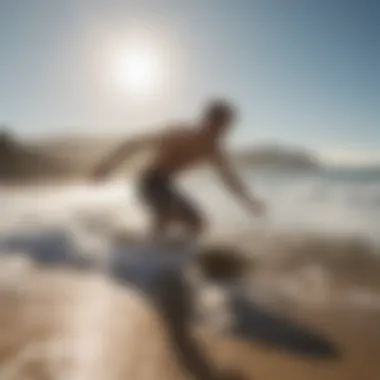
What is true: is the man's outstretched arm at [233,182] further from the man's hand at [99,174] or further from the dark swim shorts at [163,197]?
the man's hand at [99,174]

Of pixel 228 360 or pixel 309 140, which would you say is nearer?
pixel 228 360

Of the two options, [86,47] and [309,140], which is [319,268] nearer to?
[309,140]

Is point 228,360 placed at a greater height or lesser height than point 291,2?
lesser

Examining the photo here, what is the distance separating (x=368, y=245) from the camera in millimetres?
1383

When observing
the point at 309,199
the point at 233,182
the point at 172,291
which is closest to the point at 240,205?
the point at 233,182

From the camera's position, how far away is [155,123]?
1.38m

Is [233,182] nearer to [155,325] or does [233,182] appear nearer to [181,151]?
[181,151]

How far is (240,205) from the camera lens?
4.49 ft

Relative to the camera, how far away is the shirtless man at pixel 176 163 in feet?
4.45

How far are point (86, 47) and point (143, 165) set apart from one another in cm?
37

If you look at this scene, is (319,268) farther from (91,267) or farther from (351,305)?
(91,267)

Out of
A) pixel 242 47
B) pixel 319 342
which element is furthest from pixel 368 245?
pixel 242 47

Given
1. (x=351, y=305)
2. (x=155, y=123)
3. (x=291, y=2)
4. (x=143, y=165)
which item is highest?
(x=291, y=2)

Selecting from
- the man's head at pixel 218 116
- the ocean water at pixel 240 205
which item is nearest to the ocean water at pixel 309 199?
the ocean water at pixel 240 205
